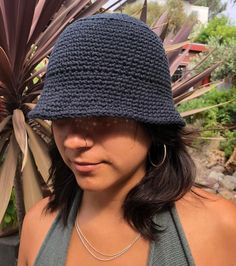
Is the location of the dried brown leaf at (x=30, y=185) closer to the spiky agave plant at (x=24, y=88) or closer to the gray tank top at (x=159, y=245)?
the spiky agave plant at (x=24, y=88)

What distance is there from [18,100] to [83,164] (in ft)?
4.04

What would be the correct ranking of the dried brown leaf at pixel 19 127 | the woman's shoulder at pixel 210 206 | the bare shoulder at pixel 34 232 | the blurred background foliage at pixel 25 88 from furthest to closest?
the blurred background foliage at pixel 25 88 → the dried brown leaf at pixel 19 127 → the bare shoulder at pixel 34 232 → the woman's shoulder at pixel 210 206

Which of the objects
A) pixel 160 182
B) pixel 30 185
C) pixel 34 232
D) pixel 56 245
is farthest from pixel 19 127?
pixel 160 182

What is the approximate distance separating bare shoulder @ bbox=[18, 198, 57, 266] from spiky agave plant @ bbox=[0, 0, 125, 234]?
56 cm

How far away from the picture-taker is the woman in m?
0.99

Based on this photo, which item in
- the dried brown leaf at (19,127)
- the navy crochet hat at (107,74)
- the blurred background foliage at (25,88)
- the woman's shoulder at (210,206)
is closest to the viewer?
the navy crochet hat at (107,74)

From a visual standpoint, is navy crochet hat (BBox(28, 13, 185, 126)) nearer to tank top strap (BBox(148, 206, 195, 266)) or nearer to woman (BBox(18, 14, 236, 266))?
woman (BBox(18, 14, 236, 266))

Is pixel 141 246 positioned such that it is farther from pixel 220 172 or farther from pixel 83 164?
pixel 220 172

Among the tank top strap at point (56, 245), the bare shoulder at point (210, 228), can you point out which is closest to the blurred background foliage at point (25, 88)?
the tank top strap at point (56, 245)

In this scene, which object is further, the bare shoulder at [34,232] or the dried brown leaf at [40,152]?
the dried brown leaf at [40,152]

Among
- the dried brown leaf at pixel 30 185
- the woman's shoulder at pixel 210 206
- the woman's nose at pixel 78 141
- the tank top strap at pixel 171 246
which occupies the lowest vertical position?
the dried brown leaf at pixel 30 185

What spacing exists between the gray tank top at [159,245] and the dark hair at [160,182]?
0.08 ft

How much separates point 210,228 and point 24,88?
1.45 metres

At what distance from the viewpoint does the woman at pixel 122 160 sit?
99 centimetres
